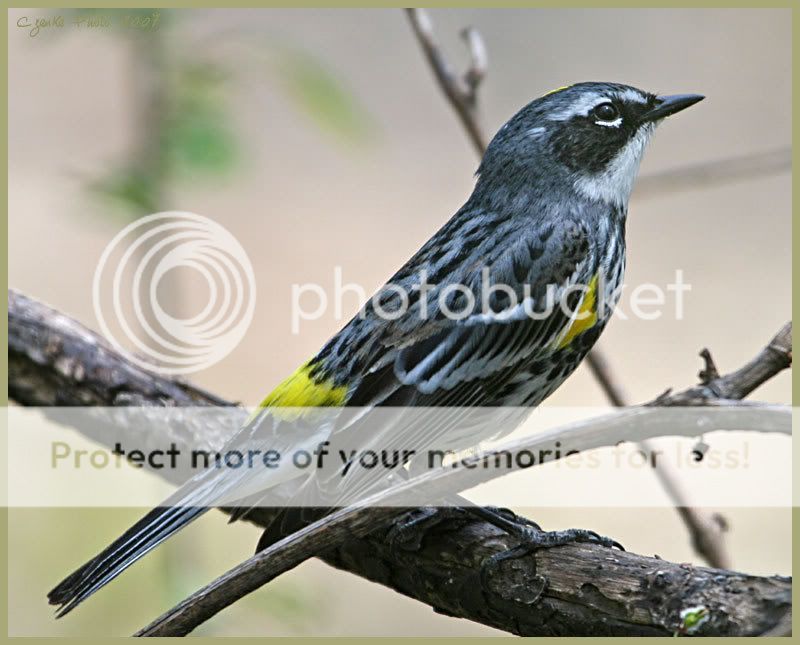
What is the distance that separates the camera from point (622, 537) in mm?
6625

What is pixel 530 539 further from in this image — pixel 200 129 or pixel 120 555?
pixel 200 129

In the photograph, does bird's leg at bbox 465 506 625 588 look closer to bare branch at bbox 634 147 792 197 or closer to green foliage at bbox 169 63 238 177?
bare branch at bbox 634 147 792 197

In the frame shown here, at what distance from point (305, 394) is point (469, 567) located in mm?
905

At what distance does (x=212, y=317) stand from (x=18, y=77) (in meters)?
4.65

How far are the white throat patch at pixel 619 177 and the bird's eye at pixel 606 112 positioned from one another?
0.14 m

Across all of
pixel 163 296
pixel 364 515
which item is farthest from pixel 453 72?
pixel 364 515

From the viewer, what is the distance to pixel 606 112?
13.4 ft

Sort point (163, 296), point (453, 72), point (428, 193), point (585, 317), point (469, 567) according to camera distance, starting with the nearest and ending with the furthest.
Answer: point (469, 567) < point (585, 317) < point (453, 72) < point (163, 296) < point (428, 193)

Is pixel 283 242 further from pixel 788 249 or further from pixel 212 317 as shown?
pixel 788 249

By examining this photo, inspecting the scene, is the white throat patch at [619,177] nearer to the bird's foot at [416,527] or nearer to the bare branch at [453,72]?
the bare branch at [453,72]

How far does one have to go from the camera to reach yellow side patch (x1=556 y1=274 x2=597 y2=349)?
3686mm


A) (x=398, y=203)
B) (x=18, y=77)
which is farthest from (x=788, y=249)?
Answer: (x=18, y=77)

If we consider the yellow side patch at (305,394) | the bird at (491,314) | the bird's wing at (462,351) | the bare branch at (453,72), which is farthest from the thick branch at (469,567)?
the bare branch at (453,72)

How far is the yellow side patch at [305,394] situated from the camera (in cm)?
367
